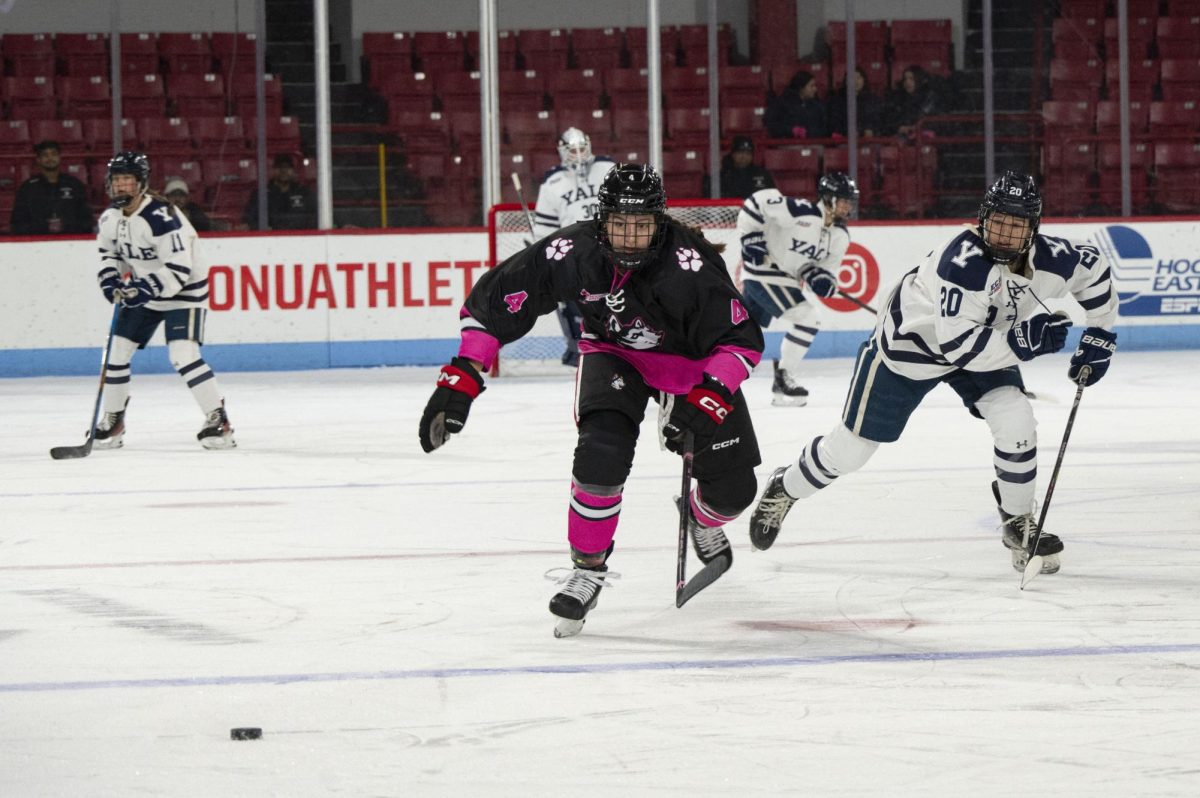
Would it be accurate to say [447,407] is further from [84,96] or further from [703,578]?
[84,96]

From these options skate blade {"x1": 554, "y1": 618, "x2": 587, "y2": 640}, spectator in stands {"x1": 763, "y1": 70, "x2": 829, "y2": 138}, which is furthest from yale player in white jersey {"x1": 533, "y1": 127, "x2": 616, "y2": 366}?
skate blade {"x1": 554, "y1": 618, "x2": 587, "y2": 640}

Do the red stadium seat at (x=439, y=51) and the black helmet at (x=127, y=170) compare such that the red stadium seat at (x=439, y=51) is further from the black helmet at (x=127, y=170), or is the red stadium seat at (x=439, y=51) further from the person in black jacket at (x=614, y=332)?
the person in black jacket at (x=614, y=332)

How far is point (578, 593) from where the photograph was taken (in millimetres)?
3314

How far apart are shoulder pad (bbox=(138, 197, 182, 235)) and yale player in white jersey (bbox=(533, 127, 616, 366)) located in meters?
3.30

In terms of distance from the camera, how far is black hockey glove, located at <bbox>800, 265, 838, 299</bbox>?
26.3ft

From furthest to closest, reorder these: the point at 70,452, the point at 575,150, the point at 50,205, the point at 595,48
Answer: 1. the point at 595,48
2. the point at 50,205
3. the point at 575,150
4. the point at 70,452

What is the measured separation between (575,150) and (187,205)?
265 cm

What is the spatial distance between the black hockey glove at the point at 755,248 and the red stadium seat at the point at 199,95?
460 cm

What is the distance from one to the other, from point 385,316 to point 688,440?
7.35 meters

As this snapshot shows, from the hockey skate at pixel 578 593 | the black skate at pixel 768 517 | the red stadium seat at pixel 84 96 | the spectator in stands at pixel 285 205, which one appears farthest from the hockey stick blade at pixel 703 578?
the red stadium seat at pixel 84 96

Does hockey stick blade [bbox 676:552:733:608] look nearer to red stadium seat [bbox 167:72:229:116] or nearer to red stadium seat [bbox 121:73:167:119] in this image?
red stadium seat [bbox 167:72:229:116]

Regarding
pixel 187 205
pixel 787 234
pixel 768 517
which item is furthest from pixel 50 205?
pixel 768 517

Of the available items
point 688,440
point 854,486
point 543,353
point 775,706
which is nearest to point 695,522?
point 688,440

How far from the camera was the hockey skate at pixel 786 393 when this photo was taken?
321 inches
